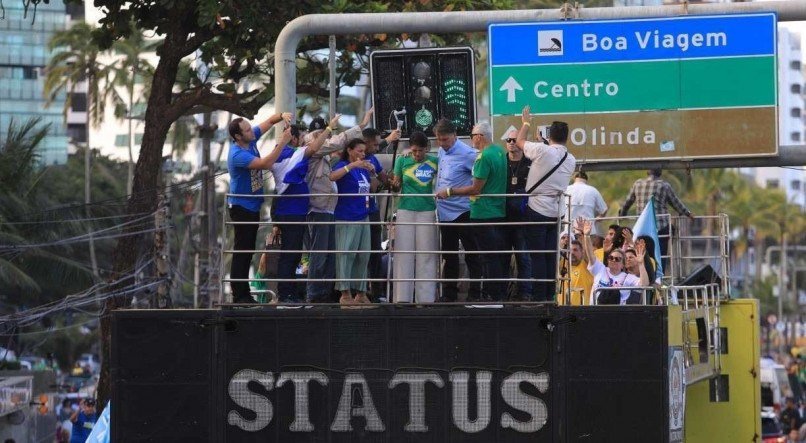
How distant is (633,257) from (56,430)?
77.7ft

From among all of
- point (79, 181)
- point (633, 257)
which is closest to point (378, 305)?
point (633, 257)

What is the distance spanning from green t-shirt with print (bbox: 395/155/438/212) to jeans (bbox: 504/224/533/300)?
0.67 metres

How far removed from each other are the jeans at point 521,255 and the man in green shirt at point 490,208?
0.34 feet

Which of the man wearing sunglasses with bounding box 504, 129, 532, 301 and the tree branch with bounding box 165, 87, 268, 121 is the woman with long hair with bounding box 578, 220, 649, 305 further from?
the tree branch with bounding box 165, 87, 268, 121

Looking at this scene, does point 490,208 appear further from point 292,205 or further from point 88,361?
point 88,361

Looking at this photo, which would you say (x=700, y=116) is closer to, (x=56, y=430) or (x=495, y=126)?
(x=495, y=126)

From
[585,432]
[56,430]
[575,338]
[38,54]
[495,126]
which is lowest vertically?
[56,430]

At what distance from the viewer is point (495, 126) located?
18.7 meters

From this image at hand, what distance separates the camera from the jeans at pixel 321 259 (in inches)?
480

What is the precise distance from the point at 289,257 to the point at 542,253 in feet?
6.65

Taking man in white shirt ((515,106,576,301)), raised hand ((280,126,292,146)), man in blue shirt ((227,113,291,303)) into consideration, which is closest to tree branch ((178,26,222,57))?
raised hand ((280,126,292,146))

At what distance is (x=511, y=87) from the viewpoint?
18656 mm

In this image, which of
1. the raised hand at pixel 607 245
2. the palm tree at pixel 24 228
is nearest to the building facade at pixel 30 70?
the palm tree at pixel 24 228

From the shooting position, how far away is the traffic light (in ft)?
54.9
